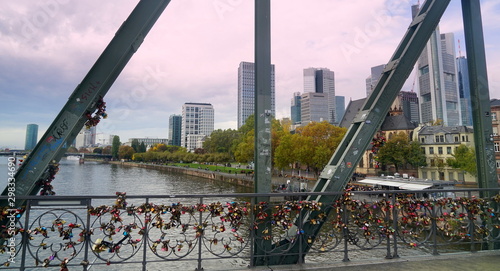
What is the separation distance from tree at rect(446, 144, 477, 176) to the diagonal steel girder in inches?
1562

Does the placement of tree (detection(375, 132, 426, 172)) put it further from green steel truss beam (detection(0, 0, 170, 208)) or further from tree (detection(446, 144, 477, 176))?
green steel truss beam (detection(0, 0, 170, 208))

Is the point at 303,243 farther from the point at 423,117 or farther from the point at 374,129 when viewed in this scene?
the point at 423,117

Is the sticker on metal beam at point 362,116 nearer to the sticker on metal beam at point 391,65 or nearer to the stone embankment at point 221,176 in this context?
the sticker on metal beam at point 391,65

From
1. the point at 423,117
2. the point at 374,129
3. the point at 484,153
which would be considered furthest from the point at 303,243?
the point at 423,117

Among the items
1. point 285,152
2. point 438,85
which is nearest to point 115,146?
point 285,152

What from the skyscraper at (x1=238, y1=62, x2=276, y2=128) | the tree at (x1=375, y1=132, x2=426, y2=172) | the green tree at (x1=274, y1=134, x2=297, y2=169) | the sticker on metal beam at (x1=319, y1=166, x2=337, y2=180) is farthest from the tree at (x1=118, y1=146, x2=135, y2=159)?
the sticker on metal beam at (x1=319, y1=166, x2=337, y2=180)

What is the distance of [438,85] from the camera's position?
171 metres

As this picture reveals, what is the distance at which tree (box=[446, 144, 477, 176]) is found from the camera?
119 ft

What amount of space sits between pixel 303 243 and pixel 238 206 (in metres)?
1.15

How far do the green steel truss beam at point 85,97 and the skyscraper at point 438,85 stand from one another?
195761 mm

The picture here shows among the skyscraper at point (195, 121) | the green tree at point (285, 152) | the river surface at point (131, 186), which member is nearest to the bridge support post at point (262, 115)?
the river surface at point (131, 186)

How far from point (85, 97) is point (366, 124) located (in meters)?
4.11

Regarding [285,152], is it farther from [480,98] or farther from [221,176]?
[480,98]

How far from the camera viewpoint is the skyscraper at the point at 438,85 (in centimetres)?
16838
